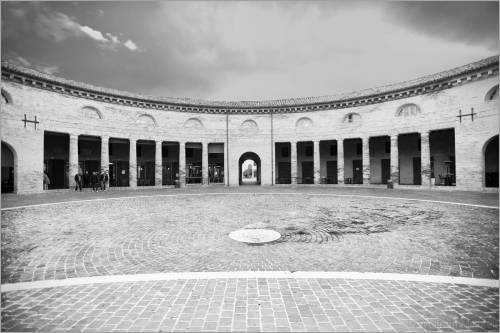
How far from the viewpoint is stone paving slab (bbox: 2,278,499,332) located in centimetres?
320

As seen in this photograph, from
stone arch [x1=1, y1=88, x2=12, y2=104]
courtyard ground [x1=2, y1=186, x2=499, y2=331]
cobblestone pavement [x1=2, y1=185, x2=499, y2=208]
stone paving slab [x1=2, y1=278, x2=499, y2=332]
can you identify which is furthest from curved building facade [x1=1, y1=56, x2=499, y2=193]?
stone paving slab [x1=2, y1=278, x2=499, y2=332]

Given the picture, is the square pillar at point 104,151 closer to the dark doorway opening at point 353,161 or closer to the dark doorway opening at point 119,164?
the dark doorway opening at point 119,164

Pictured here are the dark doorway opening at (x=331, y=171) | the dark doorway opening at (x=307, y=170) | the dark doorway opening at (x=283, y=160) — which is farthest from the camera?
the dark doorway opening at (x=283, y=160)

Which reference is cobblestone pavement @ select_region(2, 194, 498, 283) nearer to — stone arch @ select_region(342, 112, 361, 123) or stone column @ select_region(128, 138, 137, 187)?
stone column @ select_region(128, 138, 137, 187)

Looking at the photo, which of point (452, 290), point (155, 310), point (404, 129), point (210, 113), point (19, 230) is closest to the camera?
point (155, 310)

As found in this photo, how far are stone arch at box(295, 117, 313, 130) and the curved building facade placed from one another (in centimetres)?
11

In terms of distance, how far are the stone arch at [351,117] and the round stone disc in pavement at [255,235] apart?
22.0 m

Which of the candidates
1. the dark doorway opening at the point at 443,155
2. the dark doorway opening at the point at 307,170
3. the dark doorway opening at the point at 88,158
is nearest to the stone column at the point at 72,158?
the dark doorway opening at the point at 88,158

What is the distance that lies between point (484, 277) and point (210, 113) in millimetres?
26962

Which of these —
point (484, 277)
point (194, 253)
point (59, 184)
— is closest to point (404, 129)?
point (484, 277)

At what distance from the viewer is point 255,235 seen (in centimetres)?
721

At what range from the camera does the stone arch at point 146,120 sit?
25.8 m

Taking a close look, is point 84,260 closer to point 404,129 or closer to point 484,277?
point 484,277

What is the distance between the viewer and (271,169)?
2906 cm
